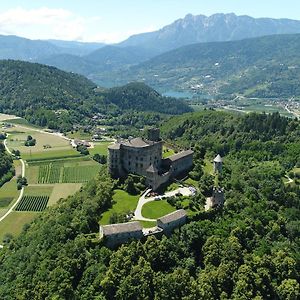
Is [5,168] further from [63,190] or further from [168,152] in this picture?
[168,152]

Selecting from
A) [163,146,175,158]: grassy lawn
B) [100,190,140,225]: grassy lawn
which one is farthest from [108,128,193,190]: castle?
[163,146,175,158]: grassy lawn

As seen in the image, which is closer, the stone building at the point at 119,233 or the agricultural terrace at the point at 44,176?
the stone building at the point at 119,233

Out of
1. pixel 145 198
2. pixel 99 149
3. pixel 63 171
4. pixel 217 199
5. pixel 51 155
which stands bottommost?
pixel 99 149

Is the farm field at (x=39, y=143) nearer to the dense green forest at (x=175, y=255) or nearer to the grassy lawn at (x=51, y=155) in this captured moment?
the grassy lawn at (x=51, y=155)

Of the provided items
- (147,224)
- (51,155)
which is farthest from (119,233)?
(51,155)

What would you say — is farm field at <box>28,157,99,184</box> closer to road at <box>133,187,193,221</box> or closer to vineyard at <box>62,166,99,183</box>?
vineyard at <box>62,166,99,183</box>

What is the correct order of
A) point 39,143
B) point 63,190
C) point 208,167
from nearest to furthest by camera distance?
1. point 208,167
2. point 63,190
3. point 39,143

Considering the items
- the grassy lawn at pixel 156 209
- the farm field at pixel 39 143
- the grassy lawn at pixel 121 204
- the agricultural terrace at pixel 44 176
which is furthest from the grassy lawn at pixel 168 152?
the farm field at pixel 39 143
